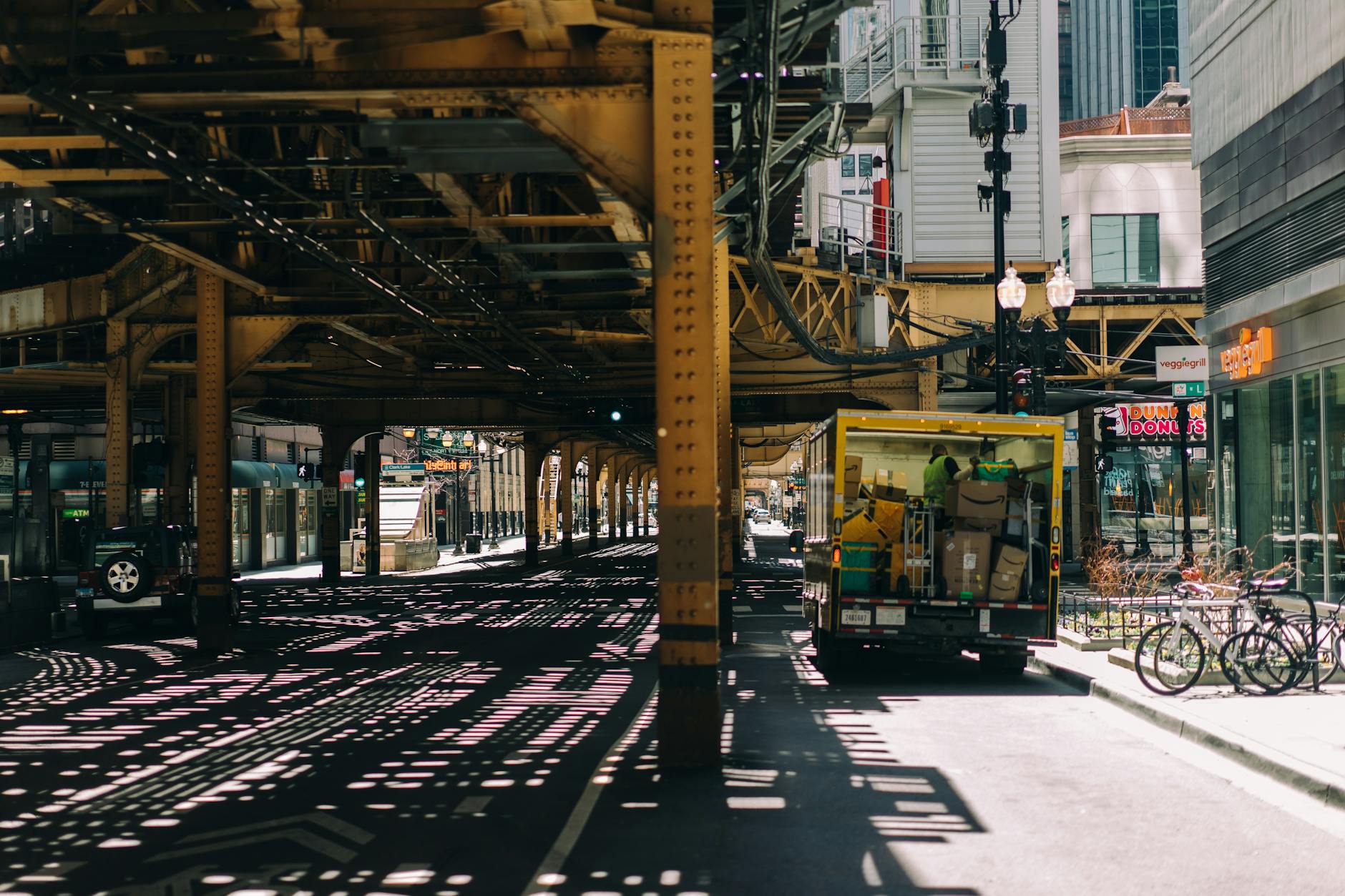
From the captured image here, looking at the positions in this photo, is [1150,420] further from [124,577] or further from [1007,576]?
[124,577]

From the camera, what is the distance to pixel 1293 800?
364 inches

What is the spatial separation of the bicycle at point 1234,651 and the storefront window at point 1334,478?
752 centimetres

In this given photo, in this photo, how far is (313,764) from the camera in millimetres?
10930

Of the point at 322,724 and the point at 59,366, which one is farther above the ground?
the point at 59,366

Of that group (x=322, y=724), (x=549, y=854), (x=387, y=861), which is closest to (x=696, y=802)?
(x=549, y=854)

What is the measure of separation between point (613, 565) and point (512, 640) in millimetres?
32630

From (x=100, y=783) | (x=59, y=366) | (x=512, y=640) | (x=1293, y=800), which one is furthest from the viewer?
(x=59, y=366)

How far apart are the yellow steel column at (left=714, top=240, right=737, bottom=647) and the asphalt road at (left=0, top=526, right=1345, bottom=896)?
283cm

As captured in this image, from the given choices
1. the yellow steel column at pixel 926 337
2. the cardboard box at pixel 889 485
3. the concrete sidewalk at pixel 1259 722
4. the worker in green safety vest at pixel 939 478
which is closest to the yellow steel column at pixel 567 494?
the yellow steel column at pixel 926 337

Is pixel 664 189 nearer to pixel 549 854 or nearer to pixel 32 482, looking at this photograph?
pixel 549 854

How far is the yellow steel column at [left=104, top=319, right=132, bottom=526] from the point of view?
84.0 ft

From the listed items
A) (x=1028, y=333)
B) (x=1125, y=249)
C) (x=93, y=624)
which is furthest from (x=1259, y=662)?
(x=1125, y=249)

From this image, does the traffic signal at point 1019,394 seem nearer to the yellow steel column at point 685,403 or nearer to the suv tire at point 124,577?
the yellow steel column at point 685,403

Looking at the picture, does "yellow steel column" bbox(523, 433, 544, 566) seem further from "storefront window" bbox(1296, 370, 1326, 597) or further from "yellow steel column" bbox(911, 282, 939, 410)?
"storefront window" bbox(1296, 370, 1326, 597)
